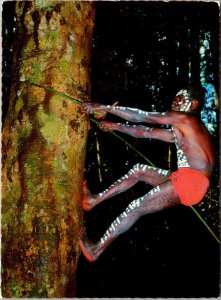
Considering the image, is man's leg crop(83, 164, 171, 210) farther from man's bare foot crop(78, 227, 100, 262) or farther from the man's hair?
the man's hair

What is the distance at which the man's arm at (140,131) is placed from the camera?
3.39 m

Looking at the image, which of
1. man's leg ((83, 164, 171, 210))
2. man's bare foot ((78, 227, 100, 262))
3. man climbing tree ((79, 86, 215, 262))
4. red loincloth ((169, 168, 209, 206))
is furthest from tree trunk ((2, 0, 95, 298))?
red loincloth ((169, 168, 209, 206))

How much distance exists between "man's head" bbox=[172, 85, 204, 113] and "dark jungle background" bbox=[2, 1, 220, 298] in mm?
2001

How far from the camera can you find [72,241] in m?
2.72

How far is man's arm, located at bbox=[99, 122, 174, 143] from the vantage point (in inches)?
134

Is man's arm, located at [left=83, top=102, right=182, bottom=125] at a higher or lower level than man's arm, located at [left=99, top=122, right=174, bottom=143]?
higher

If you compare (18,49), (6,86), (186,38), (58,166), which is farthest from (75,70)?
(186,38)

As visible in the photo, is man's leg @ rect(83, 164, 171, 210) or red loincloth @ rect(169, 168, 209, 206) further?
man's leg @ rect(83, 164, 171, 210)

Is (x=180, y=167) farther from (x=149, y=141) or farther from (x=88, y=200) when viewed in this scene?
(x=149, y=141)

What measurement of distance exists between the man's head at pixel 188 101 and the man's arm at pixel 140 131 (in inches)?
16.6

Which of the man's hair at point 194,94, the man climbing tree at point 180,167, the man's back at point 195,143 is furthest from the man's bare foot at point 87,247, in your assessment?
the man's hair at point 194,94

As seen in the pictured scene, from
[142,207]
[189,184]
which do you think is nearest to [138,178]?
[142,207]

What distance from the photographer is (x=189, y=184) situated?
10.7 feet

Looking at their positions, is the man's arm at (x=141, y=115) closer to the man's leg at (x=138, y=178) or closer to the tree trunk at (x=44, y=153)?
the tree trunk at (x=44, y=153)
